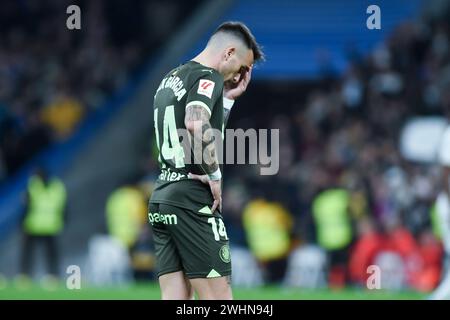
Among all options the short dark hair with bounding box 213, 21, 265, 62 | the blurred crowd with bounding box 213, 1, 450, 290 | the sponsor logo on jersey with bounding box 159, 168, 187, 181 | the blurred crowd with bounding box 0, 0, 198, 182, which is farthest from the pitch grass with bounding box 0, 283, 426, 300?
the short dark hair with bounding box 213, 21, 265, 62

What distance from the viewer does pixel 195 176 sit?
689 centimetres

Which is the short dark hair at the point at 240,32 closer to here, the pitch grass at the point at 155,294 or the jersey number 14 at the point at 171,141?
the jersey number 14 at the point at 171,141

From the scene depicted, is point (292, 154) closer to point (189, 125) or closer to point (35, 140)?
→ point (35, 140)

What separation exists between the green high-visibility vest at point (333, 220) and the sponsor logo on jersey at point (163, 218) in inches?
454

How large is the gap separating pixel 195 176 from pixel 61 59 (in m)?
16.9

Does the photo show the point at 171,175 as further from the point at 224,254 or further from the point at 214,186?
the point at 224,254

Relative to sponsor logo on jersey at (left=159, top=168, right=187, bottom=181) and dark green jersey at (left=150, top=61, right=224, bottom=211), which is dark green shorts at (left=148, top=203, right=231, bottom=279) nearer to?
dark green jersey at (left=150, top=61, right=224, bottom=211)

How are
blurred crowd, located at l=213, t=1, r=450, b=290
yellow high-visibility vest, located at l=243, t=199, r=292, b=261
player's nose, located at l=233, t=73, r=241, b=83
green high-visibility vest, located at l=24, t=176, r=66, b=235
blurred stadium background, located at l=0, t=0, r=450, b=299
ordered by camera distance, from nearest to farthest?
player's nose, located at l=233, t=73, r=241, b=83 → blurred crowd, located at l=213, t=1, r=450, b=290 → blurred stadium background, located at l=0, t=0, r=450, b=299 → green high-visibility vest, located at l=24, t=176, r=66, b=235 → yellow high-visibility vest, located at l=243, t=199, r=292, b=261

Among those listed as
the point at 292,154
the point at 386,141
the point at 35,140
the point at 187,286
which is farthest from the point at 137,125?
the point at 187,286

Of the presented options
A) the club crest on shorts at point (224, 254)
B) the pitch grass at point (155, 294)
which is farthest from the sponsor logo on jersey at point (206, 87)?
the pitch grass at point (155, 294)

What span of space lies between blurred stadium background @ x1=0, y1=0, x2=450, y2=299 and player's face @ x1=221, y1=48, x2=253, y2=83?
903cm

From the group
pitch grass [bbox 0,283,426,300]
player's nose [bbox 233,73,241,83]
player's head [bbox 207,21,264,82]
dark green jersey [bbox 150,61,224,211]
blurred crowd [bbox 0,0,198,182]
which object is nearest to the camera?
dark green jersey [bbox 150,61,224,211]

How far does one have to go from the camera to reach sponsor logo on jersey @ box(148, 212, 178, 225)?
693 centimetres

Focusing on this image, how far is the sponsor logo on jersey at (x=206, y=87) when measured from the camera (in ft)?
22.1
